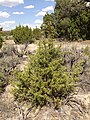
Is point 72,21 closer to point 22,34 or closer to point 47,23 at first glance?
point 47,23

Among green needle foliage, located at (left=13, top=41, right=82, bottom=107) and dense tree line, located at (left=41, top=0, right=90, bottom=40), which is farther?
dense tree line, located at (left=41, top=0, right=90, bottom=40)

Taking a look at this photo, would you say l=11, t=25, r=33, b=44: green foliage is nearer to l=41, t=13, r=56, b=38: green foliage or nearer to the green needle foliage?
l=41, t=13, r=56, b=38: green foliage

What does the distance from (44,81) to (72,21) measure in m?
23.4

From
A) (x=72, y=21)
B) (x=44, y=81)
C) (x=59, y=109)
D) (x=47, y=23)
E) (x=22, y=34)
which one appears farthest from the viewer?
(x=47, y=23)

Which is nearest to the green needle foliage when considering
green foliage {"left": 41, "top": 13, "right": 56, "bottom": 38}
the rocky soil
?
the rocky soil

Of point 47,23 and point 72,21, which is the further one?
point 47,23

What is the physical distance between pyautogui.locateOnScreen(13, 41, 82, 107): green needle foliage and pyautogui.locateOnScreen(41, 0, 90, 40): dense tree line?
2091 cm

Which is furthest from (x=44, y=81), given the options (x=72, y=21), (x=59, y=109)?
(x=72, y=21)

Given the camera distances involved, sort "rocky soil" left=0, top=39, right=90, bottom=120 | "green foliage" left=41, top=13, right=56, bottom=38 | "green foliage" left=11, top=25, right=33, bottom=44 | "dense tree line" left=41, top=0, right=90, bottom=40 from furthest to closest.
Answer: "green foliage" left=41, top=13, right=56, bottom=38, "dense tree line" left=41, top=0, right=90, bottom=40, "green foliage" left=11, top=25, right=33, bottom=44, "rocky soil" left=0, top=39, right=90, bottom=120

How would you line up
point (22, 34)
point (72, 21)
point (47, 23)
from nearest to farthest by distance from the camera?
point (22, 34) → point (72, 21) → point (47, 23)

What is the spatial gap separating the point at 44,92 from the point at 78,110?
4.32ft

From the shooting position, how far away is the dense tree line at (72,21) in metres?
31.3

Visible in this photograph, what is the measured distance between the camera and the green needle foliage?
8984 mm

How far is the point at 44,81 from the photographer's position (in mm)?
9320
